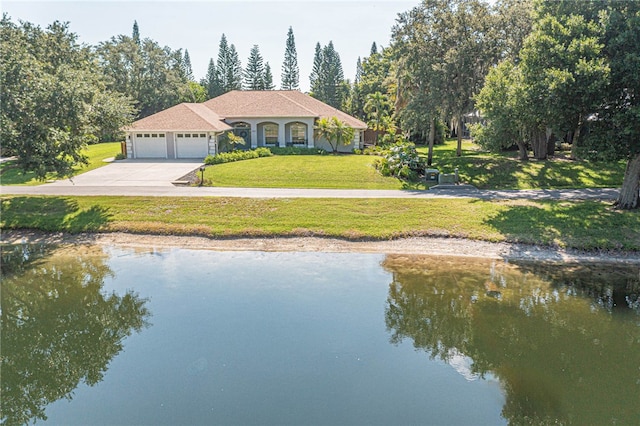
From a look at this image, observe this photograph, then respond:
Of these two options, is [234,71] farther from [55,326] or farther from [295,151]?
[55,326]

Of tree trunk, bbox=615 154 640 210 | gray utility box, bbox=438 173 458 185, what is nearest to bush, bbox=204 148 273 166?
gray utility box, bbox=438 173 458 185

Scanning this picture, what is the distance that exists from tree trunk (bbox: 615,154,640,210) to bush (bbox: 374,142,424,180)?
361 inches

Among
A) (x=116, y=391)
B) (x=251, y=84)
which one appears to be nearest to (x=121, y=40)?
(x=251, y=84)

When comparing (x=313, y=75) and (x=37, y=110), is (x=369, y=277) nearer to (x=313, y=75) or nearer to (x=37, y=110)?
(x=37, y=110)

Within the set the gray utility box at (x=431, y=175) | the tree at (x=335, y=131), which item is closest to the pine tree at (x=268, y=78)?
the tree at (x=335, y=131)

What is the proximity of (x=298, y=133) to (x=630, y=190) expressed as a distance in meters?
23.0

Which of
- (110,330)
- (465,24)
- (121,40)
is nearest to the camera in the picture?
(110,330)

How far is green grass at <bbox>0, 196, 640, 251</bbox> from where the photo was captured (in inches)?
619

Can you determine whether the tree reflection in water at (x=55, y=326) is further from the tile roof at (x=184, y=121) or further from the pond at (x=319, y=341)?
the tile roof at (x=184, y=121)

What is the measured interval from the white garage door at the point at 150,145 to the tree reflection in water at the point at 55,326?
17994mm

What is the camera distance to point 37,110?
1588 centimetres

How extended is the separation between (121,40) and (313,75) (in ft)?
92.0

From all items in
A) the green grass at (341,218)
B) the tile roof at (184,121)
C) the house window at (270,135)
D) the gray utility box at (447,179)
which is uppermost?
the tile roof at (184,121)

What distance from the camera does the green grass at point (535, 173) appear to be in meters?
22.5
